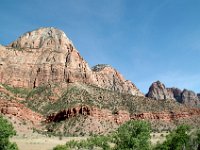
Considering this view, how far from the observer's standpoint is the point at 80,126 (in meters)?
112

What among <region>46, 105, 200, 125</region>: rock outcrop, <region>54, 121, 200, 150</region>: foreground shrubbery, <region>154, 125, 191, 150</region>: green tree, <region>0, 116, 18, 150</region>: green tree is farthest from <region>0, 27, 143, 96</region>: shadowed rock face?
<region>0, 116, 18, 150</region>: green tree

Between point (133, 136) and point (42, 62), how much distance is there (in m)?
109

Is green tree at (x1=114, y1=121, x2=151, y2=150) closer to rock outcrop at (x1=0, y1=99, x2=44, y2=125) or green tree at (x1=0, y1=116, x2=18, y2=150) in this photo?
green tree at (x1=0, y1=116, x2=18, y2=150)

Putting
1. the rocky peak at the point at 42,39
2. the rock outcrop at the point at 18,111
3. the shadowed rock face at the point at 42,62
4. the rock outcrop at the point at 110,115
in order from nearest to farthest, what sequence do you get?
1. the rock outcrop at the point at 18,111
2. the rock outcrop at the point at 110,115
3. the shadowed rock face at the point at 42,62
4. the rocky peak at the point at 42,39

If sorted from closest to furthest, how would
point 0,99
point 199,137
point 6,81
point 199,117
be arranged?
point 199,137, point 0,99, point 199,117, point 6,81

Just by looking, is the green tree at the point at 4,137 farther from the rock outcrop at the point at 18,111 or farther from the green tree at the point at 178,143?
the rock outcrop at the point at 18,111

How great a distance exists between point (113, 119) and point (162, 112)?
64.2ft

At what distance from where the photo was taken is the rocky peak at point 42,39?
16825 centimetres

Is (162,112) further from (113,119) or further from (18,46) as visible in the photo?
(18,46)

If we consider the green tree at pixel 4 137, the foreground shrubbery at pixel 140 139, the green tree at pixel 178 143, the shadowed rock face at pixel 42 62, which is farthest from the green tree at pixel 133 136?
the shadowed rock face at pixel 42 62

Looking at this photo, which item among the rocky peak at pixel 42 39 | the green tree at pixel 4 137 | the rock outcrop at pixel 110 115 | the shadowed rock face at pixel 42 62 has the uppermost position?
the rocky peak at pixel 42 39

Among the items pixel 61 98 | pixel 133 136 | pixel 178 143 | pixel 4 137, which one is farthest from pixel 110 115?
pixel 4 137

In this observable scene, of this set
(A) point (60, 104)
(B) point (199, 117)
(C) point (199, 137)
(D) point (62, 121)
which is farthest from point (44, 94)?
(C) point (199, 137)

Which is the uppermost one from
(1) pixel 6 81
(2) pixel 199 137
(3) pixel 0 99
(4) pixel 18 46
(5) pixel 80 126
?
(4) pixel 18 46
